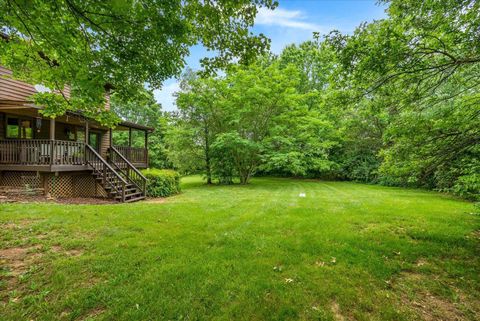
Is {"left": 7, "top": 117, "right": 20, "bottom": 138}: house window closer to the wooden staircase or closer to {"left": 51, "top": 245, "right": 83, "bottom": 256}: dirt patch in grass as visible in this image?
the wooden staircase

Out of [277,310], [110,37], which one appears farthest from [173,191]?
[277,310]

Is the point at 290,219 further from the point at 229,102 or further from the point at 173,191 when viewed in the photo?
the point at 229,102

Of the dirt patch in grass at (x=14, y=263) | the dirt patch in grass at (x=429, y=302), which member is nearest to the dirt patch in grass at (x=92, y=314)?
the dirt patch in grass at (x=14, y=263)

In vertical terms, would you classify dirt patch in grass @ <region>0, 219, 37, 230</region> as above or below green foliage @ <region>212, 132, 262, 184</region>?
below

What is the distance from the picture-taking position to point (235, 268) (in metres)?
3.62

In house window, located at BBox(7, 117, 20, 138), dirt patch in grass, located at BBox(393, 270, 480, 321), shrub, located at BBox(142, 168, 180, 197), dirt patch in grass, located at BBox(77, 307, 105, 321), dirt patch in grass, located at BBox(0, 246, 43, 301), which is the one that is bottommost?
dirt patch in grass, located at BBox(393, 270, 480, 321)

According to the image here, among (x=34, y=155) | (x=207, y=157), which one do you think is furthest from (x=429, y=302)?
(x=207, y=157)

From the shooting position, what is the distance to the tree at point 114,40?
3.49 meters

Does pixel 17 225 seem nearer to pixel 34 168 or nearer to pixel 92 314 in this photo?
pixel 92 314

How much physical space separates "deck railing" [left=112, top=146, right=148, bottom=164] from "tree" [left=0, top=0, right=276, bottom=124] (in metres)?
9.24

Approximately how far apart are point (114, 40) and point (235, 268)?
4.28m

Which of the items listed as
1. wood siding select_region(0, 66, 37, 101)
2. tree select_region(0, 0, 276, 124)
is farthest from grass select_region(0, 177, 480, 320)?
wood siding select_region(0, 66, 37, 101)

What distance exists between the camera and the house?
8.90 metres

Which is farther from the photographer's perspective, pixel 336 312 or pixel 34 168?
pixel 34 168
